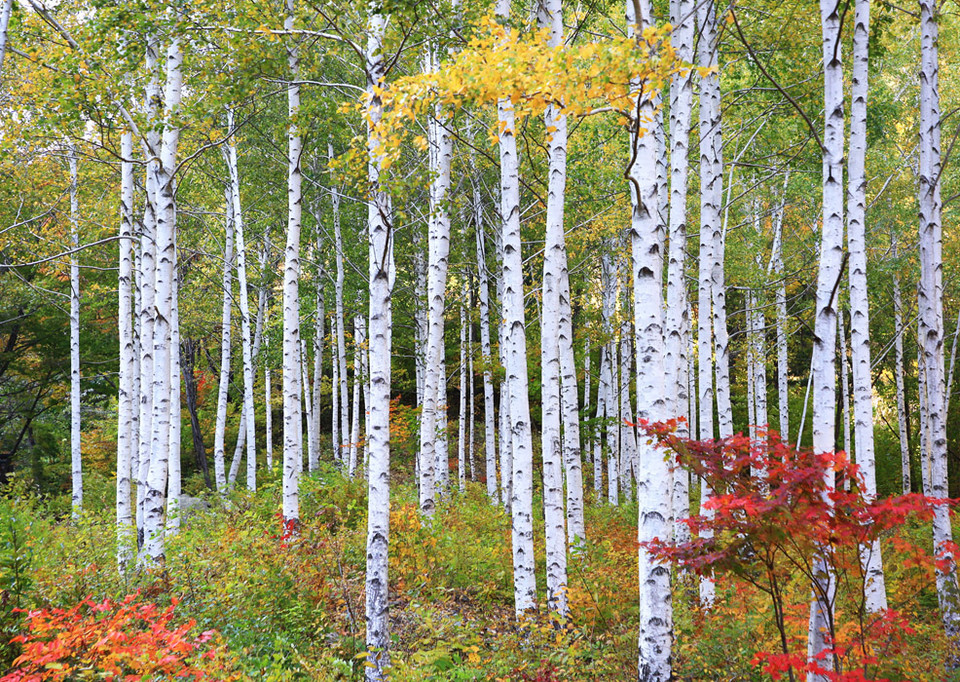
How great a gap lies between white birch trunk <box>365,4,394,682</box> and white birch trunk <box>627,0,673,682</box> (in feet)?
6.78

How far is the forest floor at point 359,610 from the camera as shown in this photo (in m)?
4.57

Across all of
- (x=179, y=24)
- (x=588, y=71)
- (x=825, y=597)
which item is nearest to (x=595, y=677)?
(x=825, y=597)

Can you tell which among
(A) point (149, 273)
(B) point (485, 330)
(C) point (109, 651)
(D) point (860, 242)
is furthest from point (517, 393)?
(B) point (485, 330)

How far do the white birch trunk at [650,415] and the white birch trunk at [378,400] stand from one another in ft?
6.78

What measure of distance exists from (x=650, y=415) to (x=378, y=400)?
92.2 inches

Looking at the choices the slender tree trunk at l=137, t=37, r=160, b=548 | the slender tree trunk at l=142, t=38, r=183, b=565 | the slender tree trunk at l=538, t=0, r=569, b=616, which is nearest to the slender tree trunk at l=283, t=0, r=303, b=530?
the slender tree trunk at l=142, t=38, r=183, b=565

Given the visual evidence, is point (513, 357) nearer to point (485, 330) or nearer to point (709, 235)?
point (709, 235)

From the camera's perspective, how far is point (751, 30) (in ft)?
26.8

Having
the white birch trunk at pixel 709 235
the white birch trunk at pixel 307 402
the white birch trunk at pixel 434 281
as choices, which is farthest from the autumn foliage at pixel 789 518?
the white birch trunk at pixel 307 402

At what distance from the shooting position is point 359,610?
6090mm

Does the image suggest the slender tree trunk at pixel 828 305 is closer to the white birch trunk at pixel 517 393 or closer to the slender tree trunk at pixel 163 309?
the white birch trunk at pixel 517 393

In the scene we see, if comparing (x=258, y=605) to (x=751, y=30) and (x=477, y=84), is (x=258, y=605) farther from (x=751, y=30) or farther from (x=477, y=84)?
(x=751, y=30)

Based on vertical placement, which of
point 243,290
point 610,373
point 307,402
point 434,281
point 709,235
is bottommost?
point 307,402

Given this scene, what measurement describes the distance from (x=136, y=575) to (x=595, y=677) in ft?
14.7
